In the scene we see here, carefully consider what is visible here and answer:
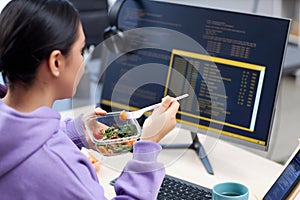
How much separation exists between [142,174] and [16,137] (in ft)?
0.89

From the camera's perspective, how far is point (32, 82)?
2.79 feet

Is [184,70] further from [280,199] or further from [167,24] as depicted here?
[280,199]

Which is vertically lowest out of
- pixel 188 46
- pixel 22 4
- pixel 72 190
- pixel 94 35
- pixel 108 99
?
pixel 94 35

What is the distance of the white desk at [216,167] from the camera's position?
124cm

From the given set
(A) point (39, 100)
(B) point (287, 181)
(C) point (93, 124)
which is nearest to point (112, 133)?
(C) point (93, 124)

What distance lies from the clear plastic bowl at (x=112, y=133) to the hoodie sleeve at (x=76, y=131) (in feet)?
0.09

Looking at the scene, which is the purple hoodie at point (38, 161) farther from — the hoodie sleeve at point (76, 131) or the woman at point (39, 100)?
the hoodie sleeve at point (76, 131)

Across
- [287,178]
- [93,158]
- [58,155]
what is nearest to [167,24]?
[93,158]

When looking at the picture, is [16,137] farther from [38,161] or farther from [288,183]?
[288,183]

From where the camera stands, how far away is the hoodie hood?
802 millimetres

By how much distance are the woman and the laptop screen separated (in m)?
0.42

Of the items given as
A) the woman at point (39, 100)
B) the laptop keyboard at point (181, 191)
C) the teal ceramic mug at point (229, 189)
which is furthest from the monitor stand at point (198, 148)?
the woman at point (39, 100)

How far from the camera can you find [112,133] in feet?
3.48

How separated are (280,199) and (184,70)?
49 cm
